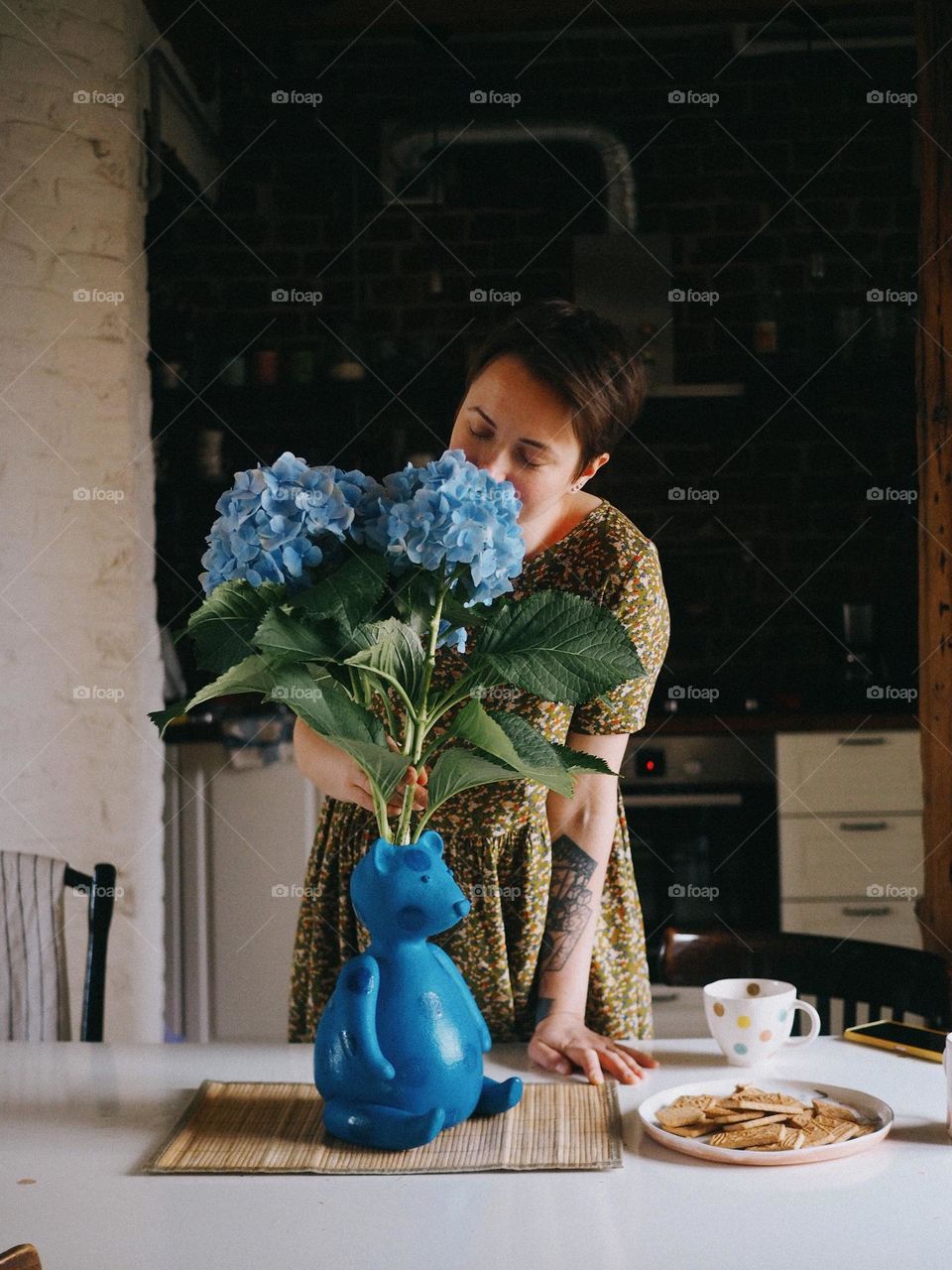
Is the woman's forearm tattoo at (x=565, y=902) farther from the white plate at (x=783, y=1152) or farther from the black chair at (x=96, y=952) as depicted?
the black chair at (x=96, y=952)

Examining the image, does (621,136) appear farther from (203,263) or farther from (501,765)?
(501,765)

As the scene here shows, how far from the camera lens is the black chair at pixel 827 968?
1.35 metres

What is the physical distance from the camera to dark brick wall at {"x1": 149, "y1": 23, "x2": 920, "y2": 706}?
4.21 meters

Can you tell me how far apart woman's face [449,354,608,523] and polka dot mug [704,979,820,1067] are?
55 cm

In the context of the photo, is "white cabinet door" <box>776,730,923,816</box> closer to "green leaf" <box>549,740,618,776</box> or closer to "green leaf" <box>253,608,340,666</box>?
"green leaf" <box>549,740,618,776</box>

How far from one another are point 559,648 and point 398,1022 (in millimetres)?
311

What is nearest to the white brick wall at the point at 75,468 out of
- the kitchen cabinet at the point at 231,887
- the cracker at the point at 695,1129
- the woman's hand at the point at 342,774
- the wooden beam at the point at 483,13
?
the kitchen cabinet at the point at 231,887

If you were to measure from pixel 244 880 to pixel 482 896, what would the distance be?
2.06m

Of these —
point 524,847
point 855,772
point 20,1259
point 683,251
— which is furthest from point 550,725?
point 683,251

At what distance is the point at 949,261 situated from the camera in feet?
7.97

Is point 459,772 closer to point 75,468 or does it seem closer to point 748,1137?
point 748,1137

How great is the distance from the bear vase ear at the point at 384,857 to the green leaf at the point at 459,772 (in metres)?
0.04

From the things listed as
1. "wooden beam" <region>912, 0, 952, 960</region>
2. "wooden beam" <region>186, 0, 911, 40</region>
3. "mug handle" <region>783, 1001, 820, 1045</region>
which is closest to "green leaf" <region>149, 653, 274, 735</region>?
"mug handle" <region>783, 1001, 820, 1045</region>

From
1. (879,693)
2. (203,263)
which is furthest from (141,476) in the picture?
(879,693)
